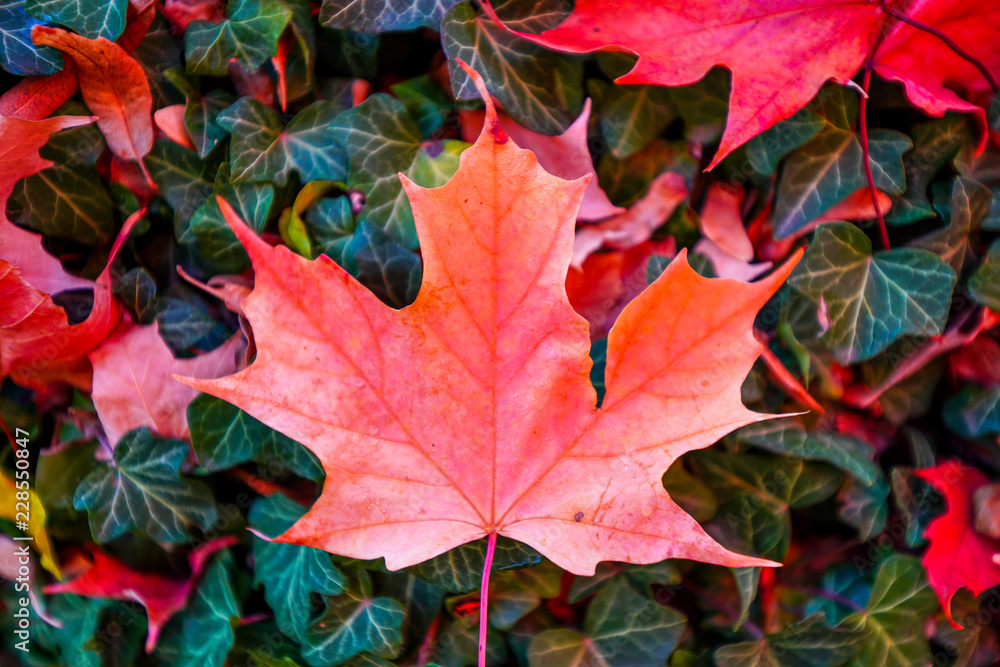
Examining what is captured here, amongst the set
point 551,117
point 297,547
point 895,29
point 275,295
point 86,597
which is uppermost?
point 895,29

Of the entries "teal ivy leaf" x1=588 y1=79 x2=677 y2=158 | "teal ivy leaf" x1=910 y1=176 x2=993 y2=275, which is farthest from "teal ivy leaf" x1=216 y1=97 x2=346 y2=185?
"teal ivy leaf" x1=910 y1=176 x2=993 y2=275

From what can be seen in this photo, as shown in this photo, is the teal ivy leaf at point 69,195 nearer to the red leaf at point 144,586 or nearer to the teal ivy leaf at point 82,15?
the teal ivy leaf at point 82,15

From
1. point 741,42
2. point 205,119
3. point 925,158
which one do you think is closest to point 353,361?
point 205,119

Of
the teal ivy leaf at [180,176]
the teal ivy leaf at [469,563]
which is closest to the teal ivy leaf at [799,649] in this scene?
the teal ivy leaf at [469,563]

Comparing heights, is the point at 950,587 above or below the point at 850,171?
below

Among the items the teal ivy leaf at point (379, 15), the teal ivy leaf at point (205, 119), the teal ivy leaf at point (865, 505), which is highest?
the teal ivy leaf at point (379, 15)

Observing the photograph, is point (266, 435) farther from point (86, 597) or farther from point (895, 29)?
point (895, 29)

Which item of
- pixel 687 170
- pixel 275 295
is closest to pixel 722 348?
pixel 687 170
